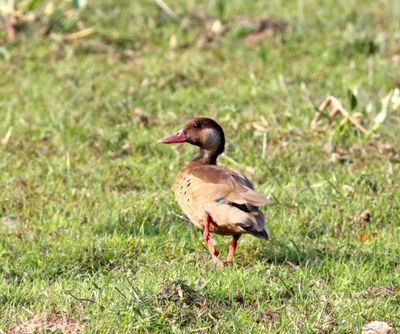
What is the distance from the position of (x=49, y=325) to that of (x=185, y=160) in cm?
317

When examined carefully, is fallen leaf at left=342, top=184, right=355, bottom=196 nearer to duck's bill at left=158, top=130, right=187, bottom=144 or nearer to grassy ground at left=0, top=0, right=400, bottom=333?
grassy ground at left=0, top=0, right=400, bottom=333

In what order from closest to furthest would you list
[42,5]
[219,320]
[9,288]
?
1. [219,320]
2. [9,288]
3. [42,5]

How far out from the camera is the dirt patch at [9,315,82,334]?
179 inches

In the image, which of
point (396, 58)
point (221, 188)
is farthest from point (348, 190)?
point (396, 58)

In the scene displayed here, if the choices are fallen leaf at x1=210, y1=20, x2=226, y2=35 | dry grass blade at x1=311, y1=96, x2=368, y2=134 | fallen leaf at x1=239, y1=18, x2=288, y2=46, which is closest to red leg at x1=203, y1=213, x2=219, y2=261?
dry grass blade at x1=311, y1=96, x2=368, y2=134

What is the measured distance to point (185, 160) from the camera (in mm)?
7637

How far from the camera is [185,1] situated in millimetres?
11438

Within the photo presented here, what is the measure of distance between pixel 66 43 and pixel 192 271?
536 centimetres

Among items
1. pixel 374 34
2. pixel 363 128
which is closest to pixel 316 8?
pixel 374 34

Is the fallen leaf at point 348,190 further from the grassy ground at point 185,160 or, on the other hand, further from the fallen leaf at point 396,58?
the fallen leaf at point 396,58

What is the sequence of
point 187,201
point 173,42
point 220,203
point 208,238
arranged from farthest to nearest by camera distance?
1. point 173,42
2. point 187,201
3. point 208,238
4. point 220,203

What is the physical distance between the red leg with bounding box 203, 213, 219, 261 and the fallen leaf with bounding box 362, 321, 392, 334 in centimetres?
110

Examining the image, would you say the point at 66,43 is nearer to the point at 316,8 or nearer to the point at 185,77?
the point at 185,77

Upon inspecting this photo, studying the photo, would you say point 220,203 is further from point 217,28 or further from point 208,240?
point 217,28
